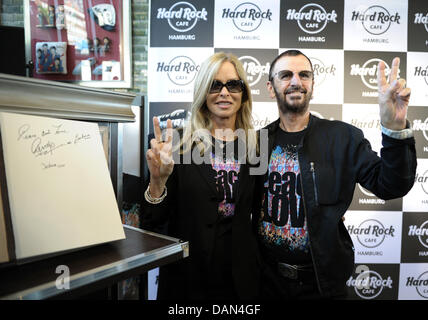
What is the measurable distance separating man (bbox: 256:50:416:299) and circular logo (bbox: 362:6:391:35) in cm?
140

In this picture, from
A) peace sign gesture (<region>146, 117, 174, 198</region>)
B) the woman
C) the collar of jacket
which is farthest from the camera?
the collar of jacket

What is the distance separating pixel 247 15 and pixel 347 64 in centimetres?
102

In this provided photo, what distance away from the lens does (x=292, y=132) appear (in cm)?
151

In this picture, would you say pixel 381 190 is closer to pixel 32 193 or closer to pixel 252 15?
pixel 32 193

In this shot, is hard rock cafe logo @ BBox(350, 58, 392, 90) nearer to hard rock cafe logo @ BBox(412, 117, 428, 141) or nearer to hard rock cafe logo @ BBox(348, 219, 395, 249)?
hard rock cafe logo @ BBox(412, 117, 428, 141)

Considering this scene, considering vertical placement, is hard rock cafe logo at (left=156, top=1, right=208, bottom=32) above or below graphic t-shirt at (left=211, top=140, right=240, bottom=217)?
above

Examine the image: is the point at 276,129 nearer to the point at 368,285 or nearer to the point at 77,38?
the point at 368,285

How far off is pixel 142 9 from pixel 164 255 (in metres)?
2.73

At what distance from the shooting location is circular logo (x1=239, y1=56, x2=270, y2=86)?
240 cm

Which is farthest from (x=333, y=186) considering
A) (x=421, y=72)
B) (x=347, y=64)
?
Answer: (x=421, y=72)

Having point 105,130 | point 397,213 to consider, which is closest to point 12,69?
point 105,130
